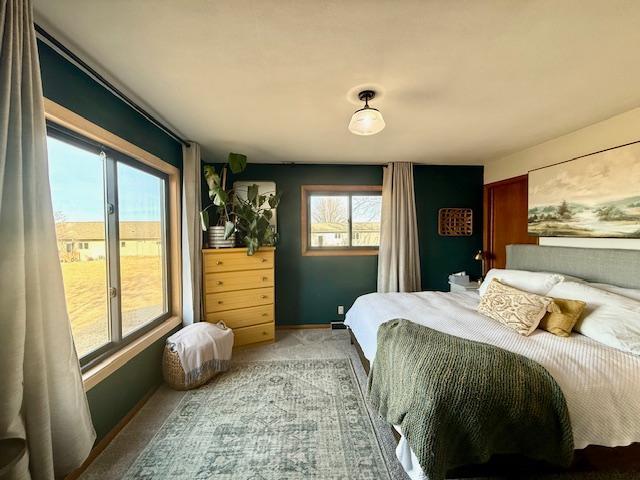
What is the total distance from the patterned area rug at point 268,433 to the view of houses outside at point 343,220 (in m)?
1.88

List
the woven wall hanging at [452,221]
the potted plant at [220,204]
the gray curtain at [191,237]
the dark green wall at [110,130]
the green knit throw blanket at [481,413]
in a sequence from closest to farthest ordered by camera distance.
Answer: the green knit throw blanket at [481,413] < the dark green wall at [110,130] < the gray curtain at [191,237] < the potted plant at [220,204] < the woven wall hanging at [452,221]

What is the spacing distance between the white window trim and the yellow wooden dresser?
0.31 meters

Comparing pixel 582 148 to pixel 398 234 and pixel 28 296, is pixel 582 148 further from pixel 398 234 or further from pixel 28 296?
pixel 28 296

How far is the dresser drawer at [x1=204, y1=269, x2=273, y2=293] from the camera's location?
2.88 metres

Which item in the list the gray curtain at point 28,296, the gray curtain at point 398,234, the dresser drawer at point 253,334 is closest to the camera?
the gray curtain at point 28,296

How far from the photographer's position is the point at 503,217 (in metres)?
3.39

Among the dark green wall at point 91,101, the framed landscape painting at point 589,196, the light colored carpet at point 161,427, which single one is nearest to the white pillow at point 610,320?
the framed landscape painting at point 589,196

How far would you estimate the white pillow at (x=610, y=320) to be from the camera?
1.43m

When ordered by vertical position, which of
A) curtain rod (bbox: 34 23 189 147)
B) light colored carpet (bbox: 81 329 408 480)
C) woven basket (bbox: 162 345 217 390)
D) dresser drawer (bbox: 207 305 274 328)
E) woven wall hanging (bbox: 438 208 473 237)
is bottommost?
light colored carpet (bbox: 81 329 408 480)

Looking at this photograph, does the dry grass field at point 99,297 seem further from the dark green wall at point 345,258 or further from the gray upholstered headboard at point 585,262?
the gray upholstered headboard at point 585,262

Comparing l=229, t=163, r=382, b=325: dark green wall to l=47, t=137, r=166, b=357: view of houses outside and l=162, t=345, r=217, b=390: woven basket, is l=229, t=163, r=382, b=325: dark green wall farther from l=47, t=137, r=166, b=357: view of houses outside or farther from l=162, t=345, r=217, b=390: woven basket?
l=47, t=137, r=166, b=357: view of houses outside

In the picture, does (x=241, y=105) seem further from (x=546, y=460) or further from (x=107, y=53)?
(x=546, y=460)

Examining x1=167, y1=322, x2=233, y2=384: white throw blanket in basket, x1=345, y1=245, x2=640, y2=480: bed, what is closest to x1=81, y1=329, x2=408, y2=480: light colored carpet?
x1=167, y1=322, x2=233, y2=384: white throw blanket in basket

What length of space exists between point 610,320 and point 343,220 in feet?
8.99
